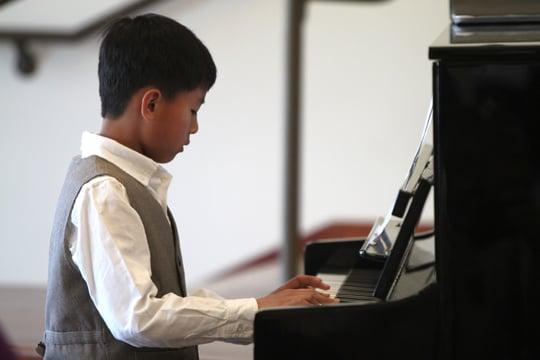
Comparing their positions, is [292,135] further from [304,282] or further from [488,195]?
[488,195]

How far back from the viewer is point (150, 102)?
1.54 meters

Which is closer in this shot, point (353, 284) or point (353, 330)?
point (353, 330)

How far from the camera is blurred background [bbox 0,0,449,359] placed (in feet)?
14.4

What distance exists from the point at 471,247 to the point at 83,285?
1.86 feet

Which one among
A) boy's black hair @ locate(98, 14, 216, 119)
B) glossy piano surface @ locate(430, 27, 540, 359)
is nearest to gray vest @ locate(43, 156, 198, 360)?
boy's black hair @ locate(98, 14, 216, 119)

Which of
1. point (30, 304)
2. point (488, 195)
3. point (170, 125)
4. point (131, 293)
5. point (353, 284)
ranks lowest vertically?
point (30, 304)

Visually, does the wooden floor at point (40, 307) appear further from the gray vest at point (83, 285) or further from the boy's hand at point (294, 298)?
the boy's hand at point (294, 298)

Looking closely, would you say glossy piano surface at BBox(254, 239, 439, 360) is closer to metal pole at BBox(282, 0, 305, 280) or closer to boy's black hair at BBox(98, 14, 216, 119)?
boy's black hair at BBox(98, 14, 216, 119)

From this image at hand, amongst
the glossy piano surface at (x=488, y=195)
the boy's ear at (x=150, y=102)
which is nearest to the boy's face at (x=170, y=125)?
the boy's ear at (x=150, y=102)

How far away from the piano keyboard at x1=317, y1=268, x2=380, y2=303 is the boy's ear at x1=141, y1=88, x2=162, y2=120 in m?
0.41

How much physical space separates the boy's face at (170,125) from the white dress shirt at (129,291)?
10cm

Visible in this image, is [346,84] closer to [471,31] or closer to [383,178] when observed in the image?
[383,178]

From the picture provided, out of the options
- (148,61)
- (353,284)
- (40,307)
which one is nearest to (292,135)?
(40,307)

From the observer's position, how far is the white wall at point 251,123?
4391mm
